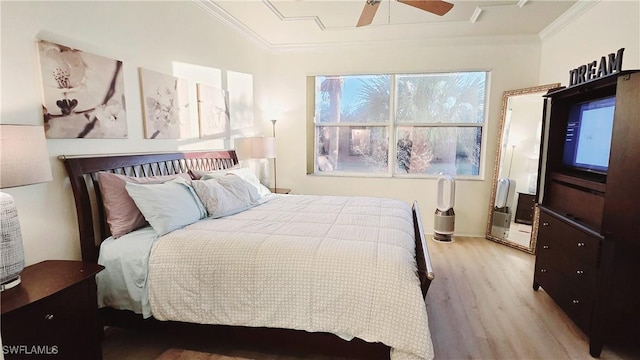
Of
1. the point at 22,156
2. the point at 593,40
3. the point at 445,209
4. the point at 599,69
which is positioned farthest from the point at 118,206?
the point at 593,40

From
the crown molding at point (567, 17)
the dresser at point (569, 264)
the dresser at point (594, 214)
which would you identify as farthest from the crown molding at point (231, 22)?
the dresser at point (569, 264)

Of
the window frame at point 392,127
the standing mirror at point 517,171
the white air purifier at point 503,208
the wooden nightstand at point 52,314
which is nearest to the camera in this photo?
the wooden nightstand at point 52,314

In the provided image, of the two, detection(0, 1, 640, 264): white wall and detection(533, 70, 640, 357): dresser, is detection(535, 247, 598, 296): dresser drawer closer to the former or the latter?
detection(533, 70, 640, 357): dresser

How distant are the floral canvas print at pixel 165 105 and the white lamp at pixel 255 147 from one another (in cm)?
101

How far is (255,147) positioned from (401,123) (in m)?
2.13

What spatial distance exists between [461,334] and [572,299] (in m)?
0.85

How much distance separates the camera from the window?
4387 millimetres

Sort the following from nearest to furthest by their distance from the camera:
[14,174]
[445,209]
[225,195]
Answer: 1. [14,174]
2. [225,195]
3. [445,209]

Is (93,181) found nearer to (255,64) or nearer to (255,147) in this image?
(255,147)

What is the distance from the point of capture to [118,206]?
6.86 feet

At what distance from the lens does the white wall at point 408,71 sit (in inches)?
162

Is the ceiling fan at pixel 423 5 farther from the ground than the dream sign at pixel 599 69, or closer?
farther from the ground

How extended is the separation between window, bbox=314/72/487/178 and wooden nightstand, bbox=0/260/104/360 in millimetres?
3640

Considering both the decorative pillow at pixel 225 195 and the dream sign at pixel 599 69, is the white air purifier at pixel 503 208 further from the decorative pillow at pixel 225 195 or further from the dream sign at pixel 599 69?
the decorative pillow at pixel 225 195
